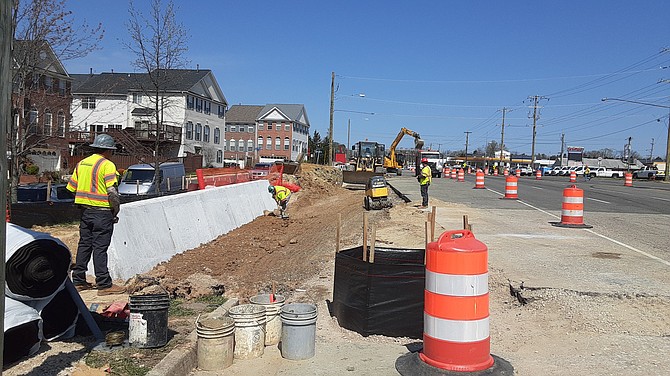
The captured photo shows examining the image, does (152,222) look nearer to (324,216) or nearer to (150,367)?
(150,367)

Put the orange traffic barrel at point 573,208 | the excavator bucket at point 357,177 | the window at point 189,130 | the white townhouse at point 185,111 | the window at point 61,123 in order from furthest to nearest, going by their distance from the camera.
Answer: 1. the window at point 189,130
2. the white townhouse at point 185,111
3. the excavator bucket at point 357,177
4. the window at point 61,123
5. the orange traffic barrel at point 573,208

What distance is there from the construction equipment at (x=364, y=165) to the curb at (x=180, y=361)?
30560 millimetres

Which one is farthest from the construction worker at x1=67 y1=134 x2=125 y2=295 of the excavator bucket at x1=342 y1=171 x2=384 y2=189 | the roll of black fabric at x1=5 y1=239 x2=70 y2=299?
the excavator bucket at x1=342 y1=171 x2=384 y2=189

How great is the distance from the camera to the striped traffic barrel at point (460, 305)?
15.8 feet

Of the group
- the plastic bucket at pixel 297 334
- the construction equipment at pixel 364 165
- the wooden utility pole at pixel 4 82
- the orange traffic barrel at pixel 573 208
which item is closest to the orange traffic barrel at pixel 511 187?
the orange traffic barrel at pixel 573 208

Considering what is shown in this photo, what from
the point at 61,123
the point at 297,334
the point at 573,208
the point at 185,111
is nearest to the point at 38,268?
the point at 297,334

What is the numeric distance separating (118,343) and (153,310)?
0.46m

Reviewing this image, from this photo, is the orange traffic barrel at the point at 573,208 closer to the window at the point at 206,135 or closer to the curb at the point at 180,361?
the curb at the point at 180,361

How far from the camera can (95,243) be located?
7.23m

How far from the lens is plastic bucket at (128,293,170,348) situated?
17.4 feet

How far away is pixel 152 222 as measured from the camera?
32.7 ft

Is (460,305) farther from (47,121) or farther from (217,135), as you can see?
(217,135)

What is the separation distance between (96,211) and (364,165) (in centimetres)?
3425

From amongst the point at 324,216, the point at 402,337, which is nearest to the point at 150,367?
the point at 402,337
